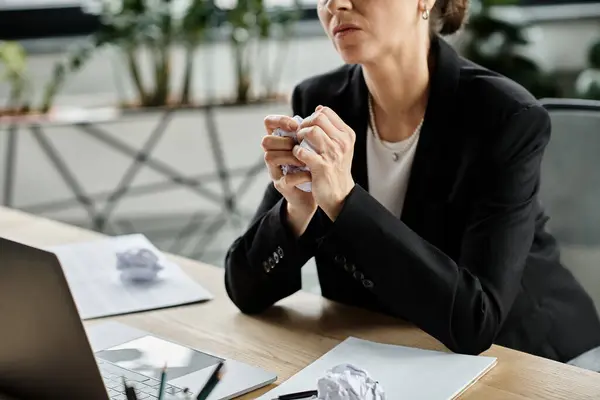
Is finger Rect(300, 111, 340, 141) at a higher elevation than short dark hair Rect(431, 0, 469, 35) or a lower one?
lower

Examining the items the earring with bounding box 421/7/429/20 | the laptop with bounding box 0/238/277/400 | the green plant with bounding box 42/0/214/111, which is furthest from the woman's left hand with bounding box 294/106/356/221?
the green plant with bounding box 42/0/214/111

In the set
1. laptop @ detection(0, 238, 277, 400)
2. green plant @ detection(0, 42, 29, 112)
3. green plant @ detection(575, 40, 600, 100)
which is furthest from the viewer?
green plant @ detection(575, 40, 600, 100)

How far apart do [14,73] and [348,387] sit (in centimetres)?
267

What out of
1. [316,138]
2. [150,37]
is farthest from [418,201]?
[150,37]

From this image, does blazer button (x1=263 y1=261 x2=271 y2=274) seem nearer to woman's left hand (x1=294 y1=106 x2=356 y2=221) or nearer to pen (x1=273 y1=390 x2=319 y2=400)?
woman's left hand (x1=294 y1=106 x2=356 y2=221)

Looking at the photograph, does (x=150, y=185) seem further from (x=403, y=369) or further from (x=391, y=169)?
(x=403, y=369)

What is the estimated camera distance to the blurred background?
3449 mm

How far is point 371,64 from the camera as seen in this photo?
151 centimetres

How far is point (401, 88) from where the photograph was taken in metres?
1.55

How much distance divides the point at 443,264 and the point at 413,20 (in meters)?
0.44

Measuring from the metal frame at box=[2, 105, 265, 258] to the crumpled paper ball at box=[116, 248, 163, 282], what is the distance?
1.97 metres

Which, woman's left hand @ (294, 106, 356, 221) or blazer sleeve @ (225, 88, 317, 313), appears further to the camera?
blazer sleeve @ (225, 88, 317, 313)

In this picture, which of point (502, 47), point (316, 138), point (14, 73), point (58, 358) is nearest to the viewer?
point (58, 358)

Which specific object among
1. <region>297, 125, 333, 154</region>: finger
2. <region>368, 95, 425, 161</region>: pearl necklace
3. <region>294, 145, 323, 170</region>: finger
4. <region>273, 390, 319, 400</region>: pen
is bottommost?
<region>273, 390, 319, 400</region>: pen
